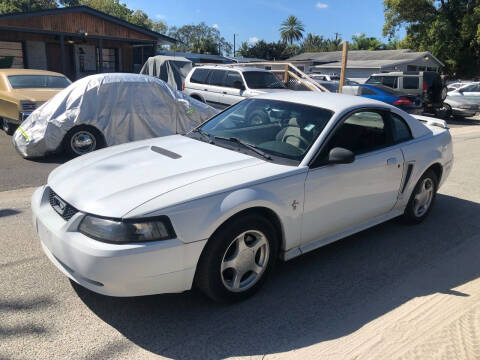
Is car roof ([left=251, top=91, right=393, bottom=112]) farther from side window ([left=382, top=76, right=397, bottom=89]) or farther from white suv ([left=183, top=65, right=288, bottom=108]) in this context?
side window ([left=382, top=76, right=397, bottom=89])

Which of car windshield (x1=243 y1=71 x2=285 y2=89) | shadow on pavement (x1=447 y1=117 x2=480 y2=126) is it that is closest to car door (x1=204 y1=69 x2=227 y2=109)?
car windshield (x1=243 y1=71 x2=285 y2=89)

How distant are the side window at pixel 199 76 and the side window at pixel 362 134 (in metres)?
9.88

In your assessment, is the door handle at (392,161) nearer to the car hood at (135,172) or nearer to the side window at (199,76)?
the car hood at (135,172)

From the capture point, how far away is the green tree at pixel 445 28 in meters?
33.9

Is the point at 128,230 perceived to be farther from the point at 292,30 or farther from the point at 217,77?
the point at 292,30

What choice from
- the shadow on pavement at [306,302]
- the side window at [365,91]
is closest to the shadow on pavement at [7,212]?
the shadow on pavement at [306,302]

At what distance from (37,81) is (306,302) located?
906cm

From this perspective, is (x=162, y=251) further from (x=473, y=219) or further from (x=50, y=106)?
(x=50, y=106)

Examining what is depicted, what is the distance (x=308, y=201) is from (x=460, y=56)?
38.5 meters

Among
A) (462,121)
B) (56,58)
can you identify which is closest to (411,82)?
(462,121)

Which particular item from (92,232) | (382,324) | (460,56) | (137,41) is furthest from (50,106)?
(460,56)

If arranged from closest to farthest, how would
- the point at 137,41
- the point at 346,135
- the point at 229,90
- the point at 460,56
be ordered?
the point at 346,135 → the point at 229,90 → the point at 137,41 → the point at 460,56

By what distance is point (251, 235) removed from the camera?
3234mm

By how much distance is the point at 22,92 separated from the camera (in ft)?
29.4
